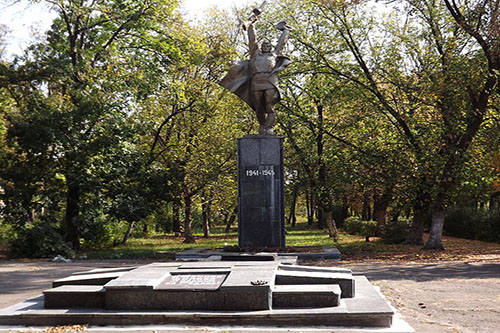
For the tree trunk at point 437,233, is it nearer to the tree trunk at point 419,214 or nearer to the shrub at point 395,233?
the tree trunk at point 419,214

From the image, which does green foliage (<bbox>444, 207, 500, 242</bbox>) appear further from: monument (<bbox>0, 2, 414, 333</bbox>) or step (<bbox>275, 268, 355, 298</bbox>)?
step (<bbox>275, 268, 355, 298</bbox>)

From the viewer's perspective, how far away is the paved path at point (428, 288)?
6.85 m

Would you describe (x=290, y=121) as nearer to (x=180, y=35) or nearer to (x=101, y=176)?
(x=180, y=35)

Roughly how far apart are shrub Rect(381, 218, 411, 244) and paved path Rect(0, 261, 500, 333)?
812cm

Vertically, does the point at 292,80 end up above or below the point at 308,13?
below

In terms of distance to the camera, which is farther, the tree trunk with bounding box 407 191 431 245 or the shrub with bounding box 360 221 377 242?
the shrub with bounding box 360 221 377 242

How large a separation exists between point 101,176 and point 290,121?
8.29m

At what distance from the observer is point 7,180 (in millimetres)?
18922

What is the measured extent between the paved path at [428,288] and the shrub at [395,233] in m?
8.12

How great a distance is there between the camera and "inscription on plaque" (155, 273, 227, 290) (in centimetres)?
702

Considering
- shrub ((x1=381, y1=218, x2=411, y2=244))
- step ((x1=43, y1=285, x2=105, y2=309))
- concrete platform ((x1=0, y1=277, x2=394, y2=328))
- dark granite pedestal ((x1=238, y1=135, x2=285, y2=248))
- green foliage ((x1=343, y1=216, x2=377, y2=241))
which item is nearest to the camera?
concrete platform ((x1=0, y1=277, x2=394, y2=328))

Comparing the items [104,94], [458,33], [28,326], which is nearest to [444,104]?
[458,33]

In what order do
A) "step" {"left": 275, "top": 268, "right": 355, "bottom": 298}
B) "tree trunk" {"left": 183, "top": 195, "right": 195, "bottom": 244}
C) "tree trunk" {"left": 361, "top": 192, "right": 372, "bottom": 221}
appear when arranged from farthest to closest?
"tree trunk" {"left": 361, "top": 192, "right": 372, "bottom": 221} → "tree trunk" {"left": 183, "top": 195, "right": 195, "bottom": 244} → "step" {"left": 275, "top": 268, "right": 355, "bottom": 298}

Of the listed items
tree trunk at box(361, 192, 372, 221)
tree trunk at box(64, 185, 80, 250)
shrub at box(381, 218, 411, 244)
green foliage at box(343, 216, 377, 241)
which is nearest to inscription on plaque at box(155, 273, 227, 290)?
tree trunk at box(64, 185, 80, 250)
